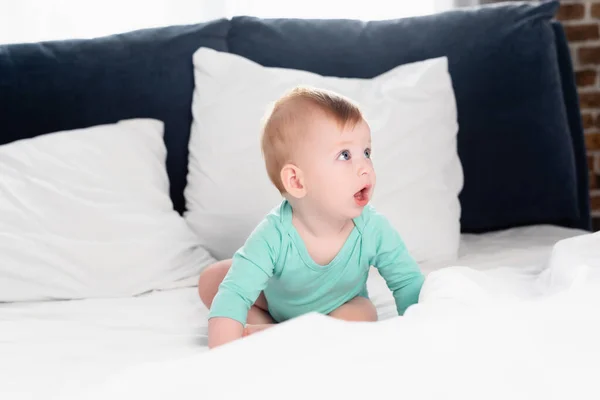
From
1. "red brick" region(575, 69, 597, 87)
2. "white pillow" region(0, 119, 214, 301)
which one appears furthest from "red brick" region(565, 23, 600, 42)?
"white pillow" region(0, 119, 214, 301)

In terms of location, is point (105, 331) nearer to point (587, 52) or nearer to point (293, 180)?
point (293, 180)

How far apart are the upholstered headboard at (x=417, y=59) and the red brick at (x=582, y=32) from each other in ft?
2.05

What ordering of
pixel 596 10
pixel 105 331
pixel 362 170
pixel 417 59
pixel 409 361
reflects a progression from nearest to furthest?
pixel 409 361 → pixel 362 170 → pixel 105 331 → pixel 417 59 → pixel 596 10

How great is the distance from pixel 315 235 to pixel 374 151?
1.53 ft

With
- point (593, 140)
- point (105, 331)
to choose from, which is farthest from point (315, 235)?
point (593, 140)

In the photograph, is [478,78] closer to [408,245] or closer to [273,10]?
[408,245]

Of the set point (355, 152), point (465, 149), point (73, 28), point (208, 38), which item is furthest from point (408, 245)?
point (73, 28)

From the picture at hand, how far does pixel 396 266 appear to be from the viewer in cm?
121

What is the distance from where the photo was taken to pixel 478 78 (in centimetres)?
181

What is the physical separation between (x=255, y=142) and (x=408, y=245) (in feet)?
1.36

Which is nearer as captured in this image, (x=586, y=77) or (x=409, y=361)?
(x=409, y=361)

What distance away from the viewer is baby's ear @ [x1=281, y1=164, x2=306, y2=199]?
1.16m

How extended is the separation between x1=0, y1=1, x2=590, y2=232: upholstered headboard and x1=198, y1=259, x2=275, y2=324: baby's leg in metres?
0.50

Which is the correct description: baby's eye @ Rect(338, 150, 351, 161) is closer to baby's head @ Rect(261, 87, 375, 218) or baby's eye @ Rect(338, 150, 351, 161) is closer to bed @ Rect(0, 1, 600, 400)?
baby's head @ Rect(261, 87, 375, 218)
